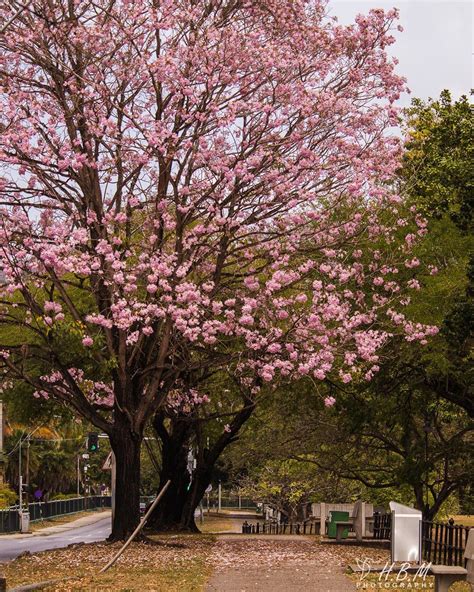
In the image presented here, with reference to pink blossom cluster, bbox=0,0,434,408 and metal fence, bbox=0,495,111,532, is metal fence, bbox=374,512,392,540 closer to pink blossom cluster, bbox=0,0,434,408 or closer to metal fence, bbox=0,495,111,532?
pink blossom cluster, bbox=0,0,434,408

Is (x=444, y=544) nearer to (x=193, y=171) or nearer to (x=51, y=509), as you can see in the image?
(x=193, y=171)

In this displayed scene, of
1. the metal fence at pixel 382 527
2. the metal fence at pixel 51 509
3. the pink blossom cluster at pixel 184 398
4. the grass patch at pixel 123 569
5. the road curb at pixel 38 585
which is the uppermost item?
the pink blossom cluster at pixel 184 398

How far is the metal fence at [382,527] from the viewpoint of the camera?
1275 inches

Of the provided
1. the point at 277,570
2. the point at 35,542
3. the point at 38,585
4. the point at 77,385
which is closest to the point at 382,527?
the point at 77,385

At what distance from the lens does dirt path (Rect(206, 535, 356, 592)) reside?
1387cm

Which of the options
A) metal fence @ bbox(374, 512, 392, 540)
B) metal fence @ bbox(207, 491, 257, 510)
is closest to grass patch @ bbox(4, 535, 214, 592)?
metal fence @ bbox(374, 512, 392, 540)

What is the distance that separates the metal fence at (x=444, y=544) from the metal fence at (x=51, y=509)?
39.5 metres

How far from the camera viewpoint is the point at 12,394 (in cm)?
2891

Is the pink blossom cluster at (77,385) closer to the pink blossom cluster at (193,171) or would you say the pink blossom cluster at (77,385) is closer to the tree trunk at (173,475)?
the pink blossom cluster at (193,171)

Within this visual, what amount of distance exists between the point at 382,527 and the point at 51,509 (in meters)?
44.3

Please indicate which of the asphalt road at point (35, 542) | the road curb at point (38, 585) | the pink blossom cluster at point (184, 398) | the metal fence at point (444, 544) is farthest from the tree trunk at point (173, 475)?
the road curb at point (38, 585)

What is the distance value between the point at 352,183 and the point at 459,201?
202 centimetres

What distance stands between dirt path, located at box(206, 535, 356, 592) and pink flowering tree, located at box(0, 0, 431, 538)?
3203mm

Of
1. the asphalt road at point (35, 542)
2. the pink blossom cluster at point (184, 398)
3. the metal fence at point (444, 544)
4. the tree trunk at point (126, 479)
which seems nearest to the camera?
the metal fence at point (444, 544)
